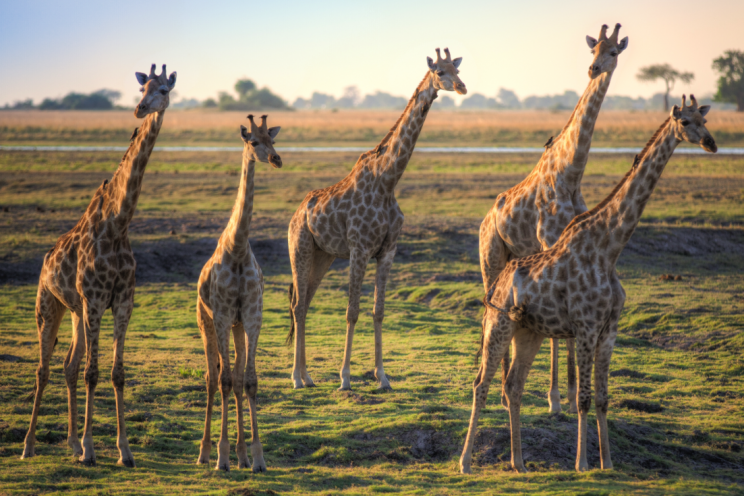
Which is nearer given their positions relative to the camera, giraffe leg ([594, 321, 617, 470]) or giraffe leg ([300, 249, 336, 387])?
giraffe leg ([594, 321, 617, 470])

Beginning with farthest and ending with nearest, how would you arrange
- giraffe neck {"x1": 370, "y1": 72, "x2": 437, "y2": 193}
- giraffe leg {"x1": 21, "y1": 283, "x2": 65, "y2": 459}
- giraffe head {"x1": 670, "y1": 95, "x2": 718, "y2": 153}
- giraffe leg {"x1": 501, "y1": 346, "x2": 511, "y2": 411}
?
giraffe neck {"x1": 370, "y1": 72, "x2": 437, "y2": 193} < giraffe leg {"x1": 501, "y1": 346, "x2": 511, "y2": 411} < giraffe leg {"x1": 21, "y1": 283, "x2": 65, "y2": 459} < giraffe head {"x1": 670, "y1": 95, "x2": 718, "y2": 153}

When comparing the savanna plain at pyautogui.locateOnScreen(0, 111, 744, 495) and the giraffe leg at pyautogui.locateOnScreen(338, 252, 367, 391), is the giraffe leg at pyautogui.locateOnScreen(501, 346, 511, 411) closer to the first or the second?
the savanna plain at pyautogui.locateOnScreen(0, 111, 744, 495)

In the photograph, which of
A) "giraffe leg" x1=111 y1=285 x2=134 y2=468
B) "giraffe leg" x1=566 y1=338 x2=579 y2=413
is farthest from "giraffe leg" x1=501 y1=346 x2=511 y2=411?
"giraffe leg" x1=111 y1=285 x2=134 y2=468

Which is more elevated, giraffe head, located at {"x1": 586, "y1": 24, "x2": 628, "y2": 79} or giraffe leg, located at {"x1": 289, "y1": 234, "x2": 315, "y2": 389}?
giraffe head, located at {"x1": 586, "y1": 24, "x2": 628, "y2": 79}

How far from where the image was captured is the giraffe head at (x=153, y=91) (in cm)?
763

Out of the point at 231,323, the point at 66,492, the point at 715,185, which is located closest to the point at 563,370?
the point at 231,323

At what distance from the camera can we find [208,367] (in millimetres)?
8094

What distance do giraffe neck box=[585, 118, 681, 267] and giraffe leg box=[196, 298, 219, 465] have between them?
457 cm

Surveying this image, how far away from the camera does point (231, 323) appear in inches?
304

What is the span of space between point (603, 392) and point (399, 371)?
4865 millimetres

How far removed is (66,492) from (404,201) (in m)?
21.5

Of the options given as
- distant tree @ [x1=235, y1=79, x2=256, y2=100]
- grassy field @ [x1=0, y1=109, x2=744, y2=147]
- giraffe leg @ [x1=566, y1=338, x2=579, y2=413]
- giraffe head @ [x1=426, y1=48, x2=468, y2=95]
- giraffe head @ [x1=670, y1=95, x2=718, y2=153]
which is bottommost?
giraffe leg @ [x1=566, y1=338, x2=579, y2=413]

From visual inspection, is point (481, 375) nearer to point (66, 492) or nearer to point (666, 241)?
point (66, 492)

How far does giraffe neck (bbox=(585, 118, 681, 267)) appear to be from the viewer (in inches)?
287
